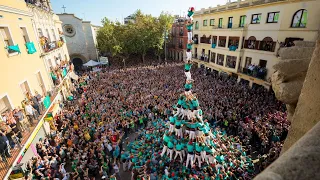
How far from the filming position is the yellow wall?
10172 millimetres

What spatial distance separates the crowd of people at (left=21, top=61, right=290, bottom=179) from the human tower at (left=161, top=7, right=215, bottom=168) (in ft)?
1.83

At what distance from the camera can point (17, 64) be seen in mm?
11500

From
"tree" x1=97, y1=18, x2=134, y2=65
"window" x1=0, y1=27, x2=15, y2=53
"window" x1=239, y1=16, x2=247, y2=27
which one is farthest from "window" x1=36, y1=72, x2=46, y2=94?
"window" x1=239, y1=16, x2=247, y2=27

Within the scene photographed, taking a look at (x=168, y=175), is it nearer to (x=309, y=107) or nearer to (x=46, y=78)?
(x=309, y=107)

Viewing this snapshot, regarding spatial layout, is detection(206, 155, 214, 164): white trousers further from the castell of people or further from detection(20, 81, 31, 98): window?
detection(20, 81, 31, 98): window

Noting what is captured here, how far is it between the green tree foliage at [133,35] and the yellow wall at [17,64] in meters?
22.2

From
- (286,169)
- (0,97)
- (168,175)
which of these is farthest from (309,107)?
(0,97)

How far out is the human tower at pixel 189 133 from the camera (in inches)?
392

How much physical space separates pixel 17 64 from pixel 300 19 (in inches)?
897

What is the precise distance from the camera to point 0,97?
9453 mm

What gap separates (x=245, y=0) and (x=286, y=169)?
83.8ft

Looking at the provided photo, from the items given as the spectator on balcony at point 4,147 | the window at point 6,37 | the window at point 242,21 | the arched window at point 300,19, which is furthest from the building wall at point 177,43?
the spectator on balcony at point 4,147

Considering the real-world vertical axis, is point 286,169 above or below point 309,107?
above

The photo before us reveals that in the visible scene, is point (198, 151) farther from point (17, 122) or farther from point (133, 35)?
point (133, 35)
